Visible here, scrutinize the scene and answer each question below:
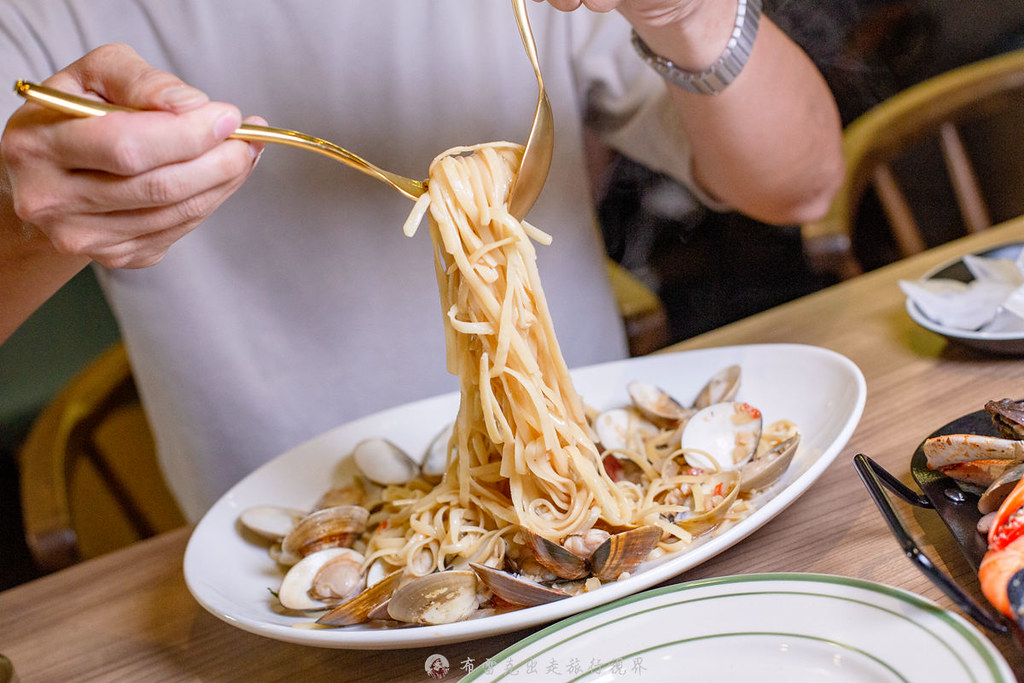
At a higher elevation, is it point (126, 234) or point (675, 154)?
point (126, 234)

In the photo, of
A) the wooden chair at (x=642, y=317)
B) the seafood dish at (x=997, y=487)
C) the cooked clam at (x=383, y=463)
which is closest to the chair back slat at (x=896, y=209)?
the wooden chair at (x=642, y=317)

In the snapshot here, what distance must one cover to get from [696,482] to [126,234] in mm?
698

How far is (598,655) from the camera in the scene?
0.68 meters

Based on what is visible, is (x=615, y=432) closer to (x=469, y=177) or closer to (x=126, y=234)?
(x=469, y=177)

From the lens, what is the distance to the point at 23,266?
1154 millimetres

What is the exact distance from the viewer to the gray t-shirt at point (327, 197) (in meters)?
1.51

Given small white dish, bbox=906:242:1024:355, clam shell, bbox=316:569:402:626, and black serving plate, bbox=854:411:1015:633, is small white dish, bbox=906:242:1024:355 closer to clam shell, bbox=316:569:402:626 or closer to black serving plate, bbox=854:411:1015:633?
black serving plate, bbox=854:411:1015:633

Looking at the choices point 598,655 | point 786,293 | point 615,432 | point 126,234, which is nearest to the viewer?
point 598,655

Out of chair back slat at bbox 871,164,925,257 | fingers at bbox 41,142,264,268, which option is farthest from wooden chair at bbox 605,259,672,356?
fingers at bbox 41,142,264,268

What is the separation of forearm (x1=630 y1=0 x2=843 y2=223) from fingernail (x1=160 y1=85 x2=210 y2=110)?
0.69 meters

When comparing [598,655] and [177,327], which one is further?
[177,327]

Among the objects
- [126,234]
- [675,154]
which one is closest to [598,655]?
[126,234]

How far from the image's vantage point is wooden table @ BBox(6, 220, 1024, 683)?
81 centimetres

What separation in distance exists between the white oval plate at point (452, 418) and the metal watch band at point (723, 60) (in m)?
0.45
